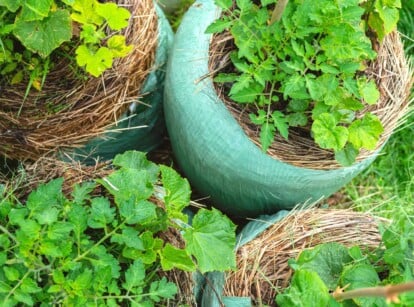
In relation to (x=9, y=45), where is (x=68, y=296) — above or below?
below

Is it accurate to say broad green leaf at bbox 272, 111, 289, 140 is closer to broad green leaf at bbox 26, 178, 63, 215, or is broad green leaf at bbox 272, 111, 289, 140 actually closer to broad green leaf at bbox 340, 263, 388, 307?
broad green leaf at bbox 340, 263, 388, 307

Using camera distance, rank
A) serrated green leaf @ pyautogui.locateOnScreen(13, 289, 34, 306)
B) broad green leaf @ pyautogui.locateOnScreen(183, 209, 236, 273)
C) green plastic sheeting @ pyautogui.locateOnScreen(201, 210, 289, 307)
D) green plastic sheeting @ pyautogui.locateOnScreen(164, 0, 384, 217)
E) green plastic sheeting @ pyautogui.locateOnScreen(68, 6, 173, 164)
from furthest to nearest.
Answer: green plastic sheeting @ pyautogui.locateOnScreen(68, 6, 173, 164) < green plastic sheeting @ pyautogui.locateOnScreen(164, 0, 384, 217) < green plastic sheeting @ pyautogui.locateOnScreen(201, 210, 289, 307) < broad green leaf @ pyautogui.locateOnScreen(183, 209, 236, 273) < serrated green leaf @ pyautogui.locateOnScreen(13, 289, 34, 306)

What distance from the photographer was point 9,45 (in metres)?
1.29

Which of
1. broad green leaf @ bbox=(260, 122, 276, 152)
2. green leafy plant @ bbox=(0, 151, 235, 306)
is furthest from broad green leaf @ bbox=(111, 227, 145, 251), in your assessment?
broad green leaf @ bbox=(260, 122, 276, 152)

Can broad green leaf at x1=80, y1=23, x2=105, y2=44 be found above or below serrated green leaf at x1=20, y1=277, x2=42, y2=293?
above

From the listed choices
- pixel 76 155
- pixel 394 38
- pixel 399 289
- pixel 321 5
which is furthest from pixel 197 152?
pixel 399 289

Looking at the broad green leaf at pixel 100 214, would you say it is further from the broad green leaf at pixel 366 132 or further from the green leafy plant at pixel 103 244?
the broad green leaf at pixel 366 132

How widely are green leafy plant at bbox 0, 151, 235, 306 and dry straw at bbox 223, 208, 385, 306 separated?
15 cm

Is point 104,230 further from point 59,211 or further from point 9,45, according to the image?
point 9,45

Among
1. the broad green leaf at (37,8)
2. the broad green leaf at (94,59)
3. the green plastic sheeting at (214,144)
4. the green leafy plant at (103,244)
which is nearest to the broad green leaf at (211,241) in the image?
the green leafy plant at (103,244)

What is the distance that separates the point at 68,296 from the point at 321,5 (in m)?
0.68

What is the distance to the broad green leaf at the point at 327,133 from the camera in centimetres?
126

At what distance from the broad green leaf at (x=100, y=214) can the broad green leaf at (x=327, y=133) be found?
418mm

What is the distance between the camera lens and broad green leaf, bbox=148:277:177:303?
109 centimetres
